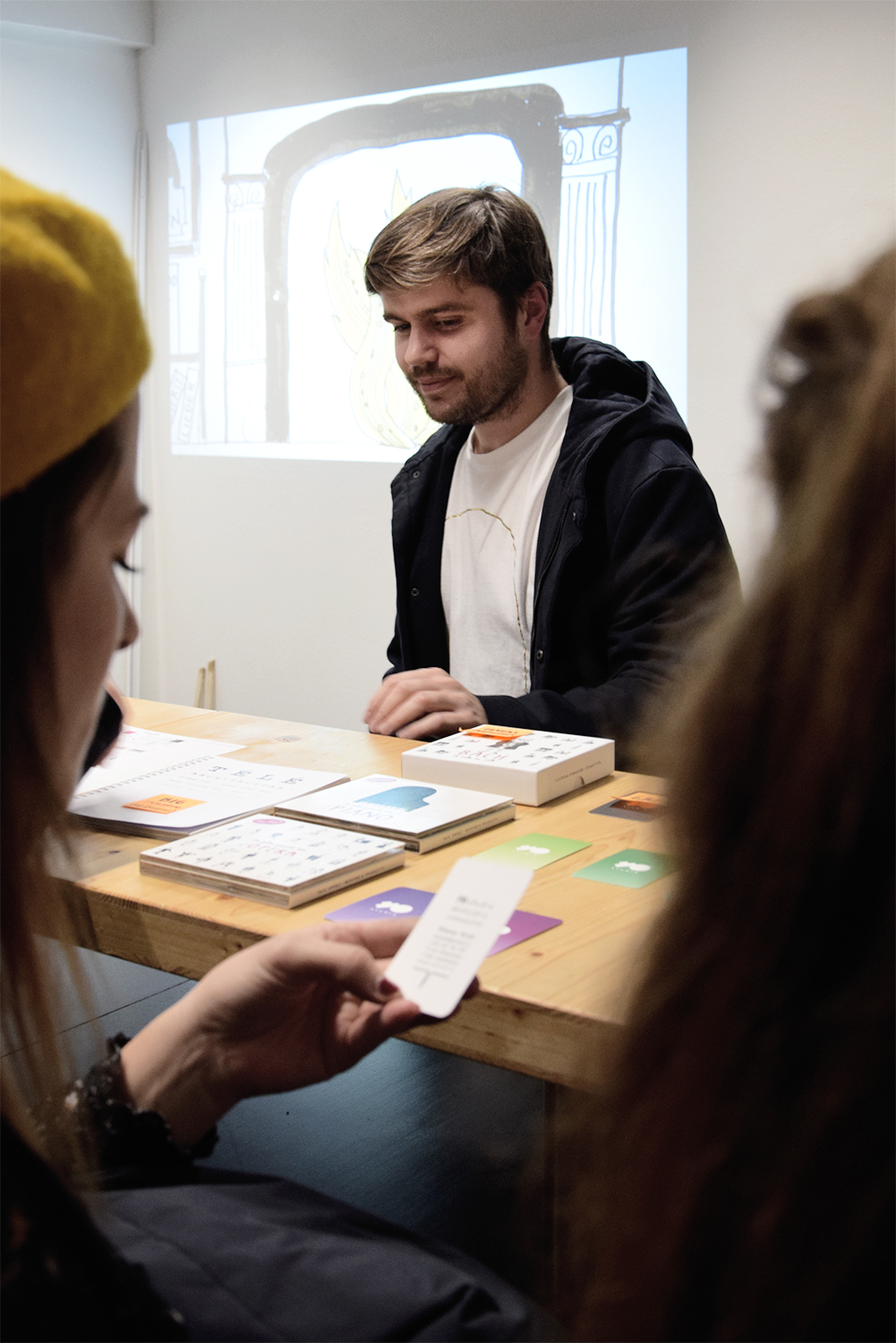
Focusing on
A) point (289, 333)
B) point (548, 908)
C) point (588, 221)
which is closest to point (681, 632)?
point (548, 908)

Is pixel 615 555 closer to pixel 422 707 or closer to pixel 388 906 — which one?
pixel 422 707

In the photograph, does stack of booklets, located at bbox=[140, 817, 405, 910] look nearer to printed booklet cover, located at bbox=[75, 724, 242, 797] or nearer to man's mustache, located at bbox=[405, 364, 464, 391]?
printed booklet cover, located at bbox=[75, 724, 242, 797]

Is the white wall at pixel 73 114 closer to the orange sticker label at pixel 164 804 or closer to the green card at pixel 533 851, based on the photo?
the orange sticker label at pixel 164 804

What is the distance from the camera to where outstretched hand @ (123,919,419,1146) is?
93cm

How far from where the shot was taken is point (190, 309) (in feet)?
16.6

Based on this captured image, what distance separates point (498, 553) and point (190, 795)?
114cm

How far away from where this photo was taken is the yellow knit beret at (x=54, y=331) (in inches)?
23.2

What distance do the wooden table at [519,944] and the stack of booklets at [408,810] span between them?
0.02 metres

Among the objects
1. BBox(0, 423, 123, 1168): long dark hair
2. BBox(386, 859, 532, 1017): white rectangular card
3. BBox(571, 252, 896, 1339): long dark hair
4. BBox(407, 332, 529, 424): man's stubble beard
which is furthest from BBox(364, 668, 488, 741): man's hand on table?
BBox(571, 252, 896, 1339): long dark hair

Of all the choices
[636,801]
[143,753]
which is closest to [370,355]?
[143,753]

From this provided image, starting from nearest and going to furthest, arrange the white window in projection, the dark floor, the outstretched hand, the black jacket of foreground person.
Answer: the outstretched hand, the dark floor, the black jacket of foreground person, the white window in projection

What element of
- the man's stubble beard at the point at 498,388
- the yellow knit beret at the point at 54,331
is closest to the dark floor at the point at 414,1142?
the yellow knit beret at the point at 54,331

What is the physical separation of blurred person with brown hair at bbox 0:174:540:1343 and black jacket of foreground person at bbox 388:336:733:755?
1.24 meters

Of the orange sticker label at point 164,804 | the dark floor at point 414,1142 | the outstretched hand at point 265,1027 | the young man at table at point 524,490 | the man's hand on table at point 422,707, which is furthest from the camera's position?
the young man at table at point 524,490
